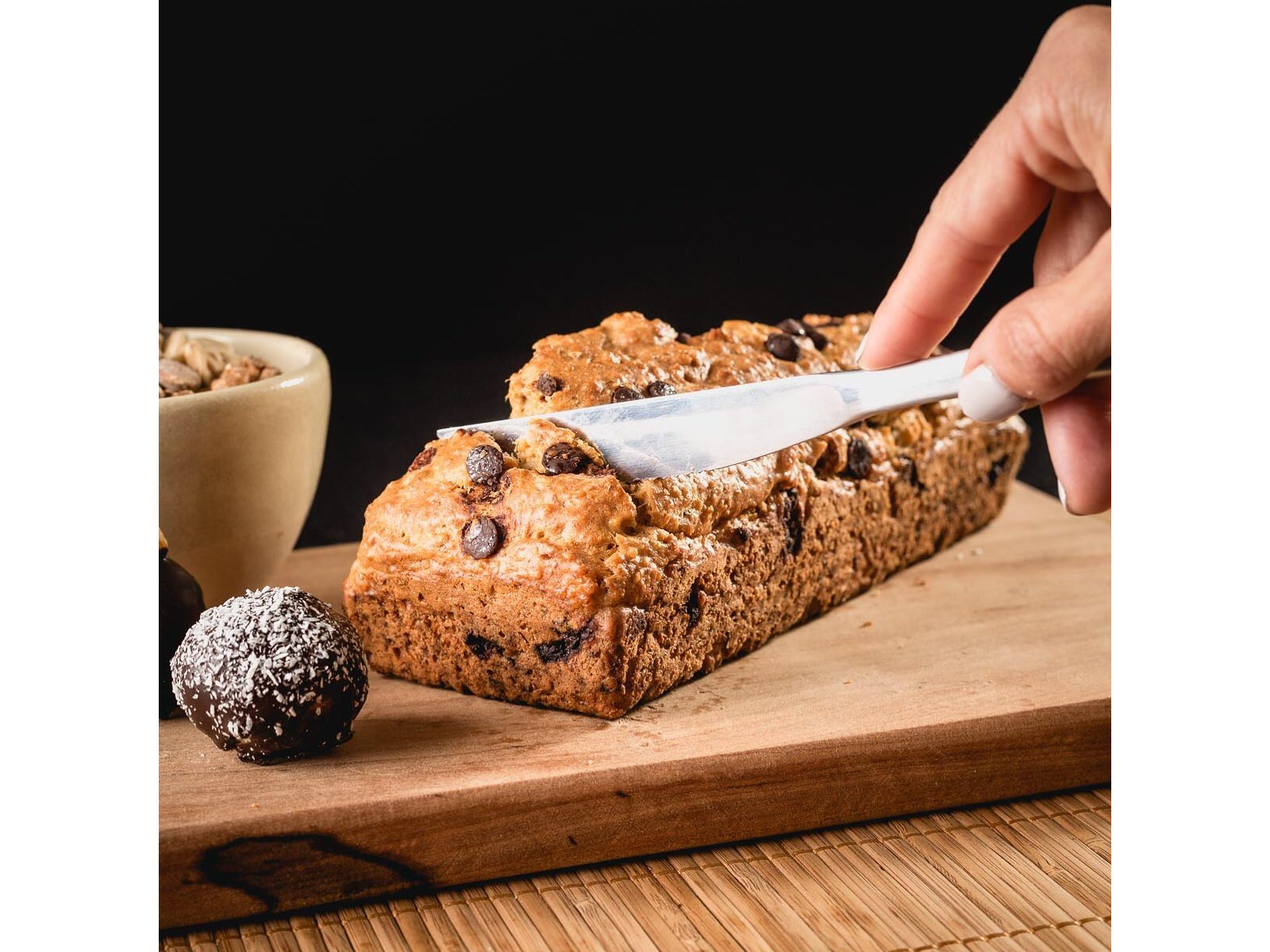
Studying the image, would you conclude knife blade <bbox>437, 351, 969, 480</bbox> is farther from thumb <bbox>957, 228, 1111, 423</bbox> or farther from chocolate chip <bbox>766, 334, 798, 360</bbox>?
chocolate chip <bbox>766, 334, 798, 360</bbox>

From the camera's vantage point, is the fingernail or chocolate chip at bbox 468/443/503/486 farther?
chocolate chip at bbox 468/443/503/486

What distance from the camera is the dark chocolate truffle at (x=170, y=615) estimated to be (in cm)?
136

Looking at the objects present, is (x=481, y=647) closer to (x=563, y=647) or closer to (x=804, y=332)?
(x=563, y=647)

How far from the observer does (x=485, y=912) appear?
117cm

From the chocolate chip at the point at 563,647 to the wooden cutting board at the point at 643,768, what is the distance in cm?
7

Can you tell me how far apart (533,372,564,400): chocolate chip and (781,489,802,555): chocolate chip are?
1.12 ft

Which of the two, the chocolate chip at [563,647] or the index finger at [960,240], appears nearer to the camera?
the index finger at [960,240]

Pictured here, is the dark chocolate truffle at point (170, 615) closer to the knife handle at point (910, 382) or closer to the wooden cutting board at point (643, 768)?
the wooden cutting board at point (643, 768)

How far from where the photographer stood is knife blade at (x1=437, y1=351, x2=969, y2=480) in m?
1.18

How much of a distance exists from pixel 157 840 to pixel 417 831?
236 millimetres

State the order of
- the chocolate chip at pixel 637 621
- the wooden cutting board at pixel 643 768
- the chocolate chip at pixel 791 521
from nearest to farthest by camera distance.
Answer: the wooden cutting board at pixel 643 768
the chocolate chip at pixel 637 621
the chocolate chip at pixel 791 521

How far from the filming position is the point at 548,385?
1.44m

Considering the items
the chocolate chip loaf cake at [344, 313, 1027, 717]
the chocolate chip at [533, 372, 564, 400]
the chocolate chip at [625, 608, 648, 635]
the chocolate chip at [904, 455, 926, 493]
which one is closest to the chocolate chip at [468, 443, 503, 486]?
the chocolate chip loaf cake at [344, 313, 1027, 717]

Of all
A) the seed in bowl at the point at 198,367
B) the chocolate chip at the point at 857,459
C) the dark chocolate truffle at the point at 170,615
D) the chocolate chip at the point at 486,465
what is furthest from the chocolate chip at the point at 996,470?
the dark chocolate truffle at the point at 170,615
